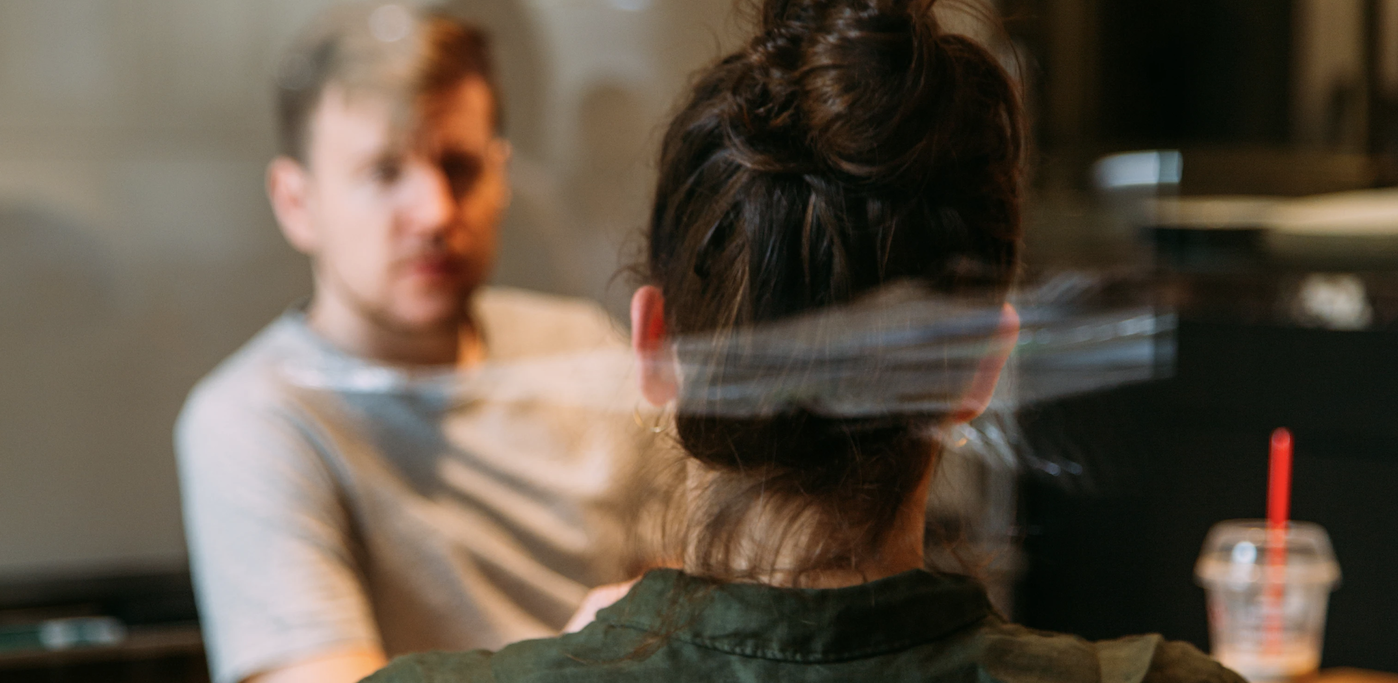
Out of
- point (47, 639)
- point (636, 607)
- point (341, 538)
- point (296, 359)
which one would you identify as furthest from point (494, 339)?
point (636, 607)

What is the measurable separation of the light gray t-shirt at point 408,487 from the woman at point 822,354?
0.29 meters

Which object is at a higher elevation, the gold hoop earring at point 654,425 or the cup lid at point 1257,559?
the gold hoop earring at point 654,425

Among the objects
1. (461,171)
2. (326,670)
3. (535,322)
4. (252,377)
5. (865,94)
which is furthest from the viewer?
(535,322)

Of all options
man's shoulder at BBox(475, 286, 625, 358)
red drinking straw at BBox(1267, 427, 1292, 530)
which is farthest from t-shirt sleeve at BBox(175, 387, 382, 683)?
red drinking straw at BBox(1267, 427, 1292, 530)

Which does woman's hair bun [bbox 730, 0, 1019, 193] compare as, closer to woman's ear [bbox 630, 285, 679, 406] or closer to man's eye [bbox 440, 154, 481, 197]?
woman's ear [bbox 630, 285, 679, 406]

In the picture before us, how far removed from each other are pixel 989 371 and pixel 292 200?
3.03ft

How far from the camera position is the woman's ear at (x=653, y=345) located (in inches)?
25.9

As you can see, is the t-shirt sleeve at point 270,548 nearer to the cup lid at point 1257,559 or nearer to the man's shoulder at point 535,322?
the man's shoulder at point 535,322

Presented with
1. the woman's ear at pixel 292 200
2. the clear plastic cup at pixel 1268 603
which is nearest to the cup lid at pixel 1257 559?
the clear plastic cup at pixel 1268 603

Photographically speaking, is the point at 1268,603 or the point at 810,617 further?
the point at 1268,603

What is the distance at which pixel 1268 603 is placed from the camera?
3.37ft

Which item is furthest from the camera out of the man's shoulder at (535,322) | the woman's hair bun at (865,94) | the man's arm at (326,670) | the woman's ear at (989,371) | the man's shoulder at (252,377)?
the man's shoulder at (535,322)

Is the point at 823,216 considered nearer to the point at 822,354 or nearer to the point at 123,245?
the point at 822,354

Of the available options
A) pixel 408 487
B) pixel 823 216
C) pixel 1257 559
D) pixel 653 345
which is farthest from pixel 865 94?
pixel 408 487
